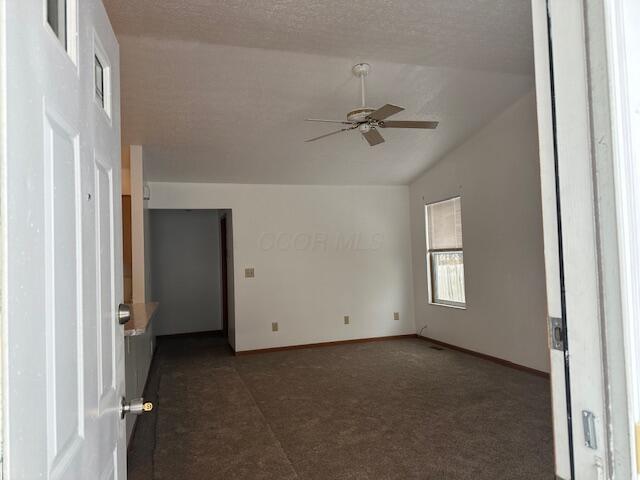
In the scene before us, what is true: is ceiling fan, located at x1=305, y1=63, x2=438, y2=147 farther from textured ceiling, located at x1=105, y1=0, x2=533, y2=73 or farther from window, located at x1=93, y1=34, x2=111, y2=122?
window, located at x1=93, y1=34, x2=111, y2=122

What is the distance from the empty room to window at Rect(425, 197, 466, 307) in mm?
43

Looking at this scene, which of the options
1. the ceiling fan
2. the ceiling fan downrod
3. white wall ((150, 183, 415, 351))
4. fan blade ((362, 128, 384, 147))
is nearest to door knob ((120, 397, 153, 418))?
the ceiling fan

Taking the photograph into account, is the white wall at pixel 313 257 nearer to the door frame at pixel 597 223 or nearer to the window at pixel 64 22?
the window at pixel 64 22

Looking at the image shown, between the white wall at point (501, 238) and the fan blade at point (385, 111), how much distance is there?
2005mm

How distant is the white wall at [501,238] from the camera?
4.42 metres

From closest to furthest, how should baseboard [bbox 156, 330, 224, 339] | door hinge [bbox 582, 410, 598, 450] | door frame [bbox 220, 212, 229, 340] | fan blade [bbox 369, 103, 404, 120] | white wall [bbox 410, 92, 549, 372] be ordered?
door hinge [bbox 582, 410, 598, 450] < fan blade [bbox 369, 103, 404, 120] < white wall [bbox 410, 92, 549, 372] < door frame [bbox 220, 212, 229, 340] < baseboard [bbox 156, 330, 224, 339]

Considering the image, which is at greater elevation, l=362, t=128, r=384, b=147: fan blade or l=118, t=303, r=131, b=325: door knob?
l=362, t=128, r=384, b=147: fan blade

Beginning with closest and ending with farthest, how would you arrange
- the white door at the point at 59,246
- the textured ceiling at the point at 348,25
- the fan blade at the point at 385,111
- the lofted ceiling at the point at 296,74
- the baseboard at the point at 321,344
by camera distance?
the white door at the point at 59,246, the textured ceiling at the point at 348,25, the lofted ceiling at the point at 296,74, the fan blade at the point at 385,111, the baseboard at the point at 321,344

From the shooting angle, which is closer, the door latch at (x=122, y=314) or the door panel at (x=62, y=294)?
the door panel at (x=62, y=294)

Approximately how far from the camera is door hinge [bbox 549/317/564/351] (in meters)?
0.71

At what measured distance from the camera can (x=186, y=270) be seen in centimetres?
765

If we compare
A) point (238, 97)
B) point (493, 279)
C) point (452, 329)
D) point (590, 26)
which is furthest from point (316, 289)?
point (590, 26)

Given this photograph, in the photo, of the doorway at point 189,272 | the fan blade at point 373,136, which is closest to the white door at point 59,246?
the fan blade at point 373,136

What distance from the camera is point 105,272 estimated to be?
1092mm
